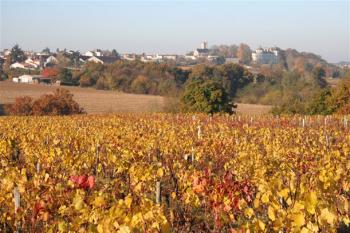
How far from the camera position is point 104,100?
179ft

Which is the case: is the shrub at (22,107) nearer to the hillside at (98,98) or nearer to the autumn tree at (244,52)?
the hillside at (98,98)

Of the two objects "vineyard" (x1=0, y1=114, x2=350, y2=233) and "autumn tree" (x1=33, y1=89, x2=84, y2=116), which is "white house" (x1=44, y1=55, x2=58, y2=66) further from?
"vineyard" (x1=0, y1=114, x2=350, y2=233)

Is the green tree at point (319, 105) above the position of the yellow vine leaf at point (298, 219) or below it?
below

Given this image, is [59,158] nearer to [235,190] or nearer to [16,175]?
[16,175]

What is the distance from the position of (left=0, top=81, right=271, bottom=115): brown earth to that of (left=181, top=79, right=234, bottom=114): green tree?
9677mm

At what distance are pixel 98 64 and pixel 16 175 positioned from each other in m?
A: 60.4

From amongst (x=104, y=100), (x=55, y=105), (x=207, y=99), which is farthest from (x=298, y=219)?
(x=104, y=100)

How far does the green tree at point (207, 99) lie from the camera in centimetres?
3362

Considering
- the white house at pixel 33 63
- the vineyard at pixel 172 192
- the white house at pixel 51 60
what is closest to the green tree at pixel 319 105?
the vineyard at pixel 172 192

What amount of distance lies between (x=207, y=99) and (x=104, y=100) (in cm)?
2307

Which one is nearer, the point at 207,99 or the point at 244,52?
the point at 207,99

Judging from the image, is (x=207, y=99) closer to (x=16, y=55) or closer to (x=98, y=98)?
(x=98, y=98)

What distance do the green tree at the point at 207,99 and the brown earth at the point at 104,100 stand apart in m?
9.68

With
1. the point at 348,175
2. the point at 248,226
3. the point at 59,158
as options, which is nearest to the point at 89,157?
the point at 59,158
